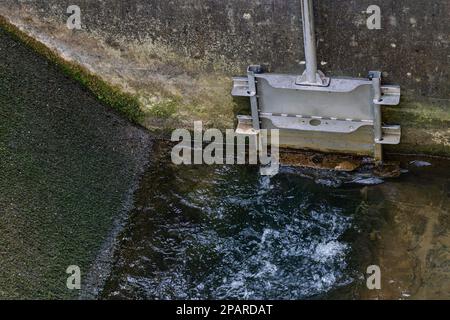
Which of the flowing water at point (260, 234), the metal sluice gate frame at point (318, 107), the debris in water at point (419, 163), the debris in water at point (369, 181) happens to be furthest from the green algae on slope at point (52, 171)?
the debris in water at point (419, 163)

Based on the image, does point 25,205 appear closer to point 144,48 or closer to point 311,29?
point 144,48

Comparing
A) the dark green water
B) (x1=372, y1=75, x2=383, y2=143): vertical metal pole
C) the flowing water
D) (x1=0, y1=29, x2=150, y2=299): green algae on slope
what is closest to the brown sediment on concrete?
the flowing water

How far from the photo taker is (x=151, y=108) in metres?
8.30

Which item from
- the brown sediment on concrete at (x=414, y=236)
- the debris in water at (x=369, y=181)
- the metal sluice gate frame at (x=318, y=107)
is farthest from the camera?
the debris in water at (x=369, y=181)

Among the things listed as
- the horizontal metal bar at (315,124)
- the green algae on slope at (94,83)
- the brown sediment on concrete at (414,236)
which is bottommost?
the brown sediment on concrete at (414,236)

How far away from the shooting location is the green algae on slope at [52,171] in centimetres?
698

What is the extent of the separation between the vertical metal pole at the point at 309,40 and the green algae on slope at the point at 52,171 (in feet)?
6.76

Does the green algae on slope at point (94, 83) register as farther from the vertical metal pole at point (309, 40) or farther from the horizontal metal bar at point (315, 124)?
the vertical metal pole at point (309, 40)

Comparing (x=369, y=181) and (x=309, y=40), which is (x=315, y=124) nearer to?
(x=369, y=181)

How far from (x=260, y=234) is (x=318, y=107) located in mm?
1387

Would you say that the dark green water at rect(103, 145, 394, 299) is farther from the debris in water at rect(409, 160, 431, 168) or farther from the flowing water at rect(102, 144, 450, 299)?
the debris in water at rect(409, 160, 431, 168)

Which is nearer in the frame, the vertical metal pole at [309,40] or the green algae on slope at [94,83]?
the vertical metal pole at [309,40]

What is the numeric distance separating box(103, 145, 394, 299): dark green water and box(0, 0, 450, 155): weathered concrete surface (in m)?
0.77

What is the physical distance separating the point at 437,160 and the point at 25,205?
416 cm
